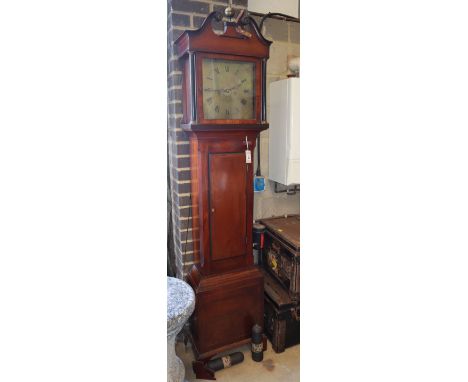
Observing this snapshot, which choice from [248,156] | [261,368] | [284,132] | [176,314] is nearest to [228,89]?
[248,156]

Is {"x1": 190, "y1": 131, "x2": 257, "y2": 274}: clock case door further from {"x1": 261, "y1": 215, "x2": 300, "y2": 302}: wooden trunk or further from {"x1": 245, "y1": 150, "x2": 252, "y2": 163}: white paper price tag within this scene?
{"x1": 261, "y1": 215, "x2": 300, "y2": 302}: wooden trunk

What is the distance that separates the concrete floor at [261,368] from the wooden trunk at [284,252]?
340 mm

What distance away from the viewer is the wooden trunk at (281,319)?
2205 mm

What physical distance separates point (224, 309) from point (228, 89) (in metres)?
1.20

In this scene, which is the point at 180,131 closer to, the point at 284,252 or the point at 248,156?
the point at 248,156

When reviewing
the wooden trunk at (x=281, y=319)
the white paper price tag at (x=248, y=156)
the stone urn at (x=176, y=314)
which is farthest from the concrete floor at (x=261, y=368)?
the white paper price tag at (x=248, y=156)

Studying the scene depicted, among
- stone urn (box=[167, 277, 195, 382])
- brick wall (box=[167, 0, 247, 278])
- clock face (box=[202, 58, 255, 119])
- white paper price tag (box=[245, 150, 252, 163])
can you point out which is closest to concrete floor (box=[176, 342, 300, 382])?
stone urn (box=[167, 277, 195, 382])

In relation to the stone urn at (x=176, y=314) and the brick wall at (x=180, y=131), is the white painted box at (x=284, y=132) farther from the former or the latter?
the stone urn at (x=176, y=314)

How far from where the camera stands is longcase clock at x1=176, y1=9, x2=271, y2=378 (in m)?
1.86

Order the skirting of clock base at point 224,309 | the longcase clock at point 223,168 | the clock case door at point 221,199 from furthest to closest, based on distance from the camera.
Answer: the skirting of clock base at point 224,309, the clock case door at point 221,199, the longcase clock at point 223,168
